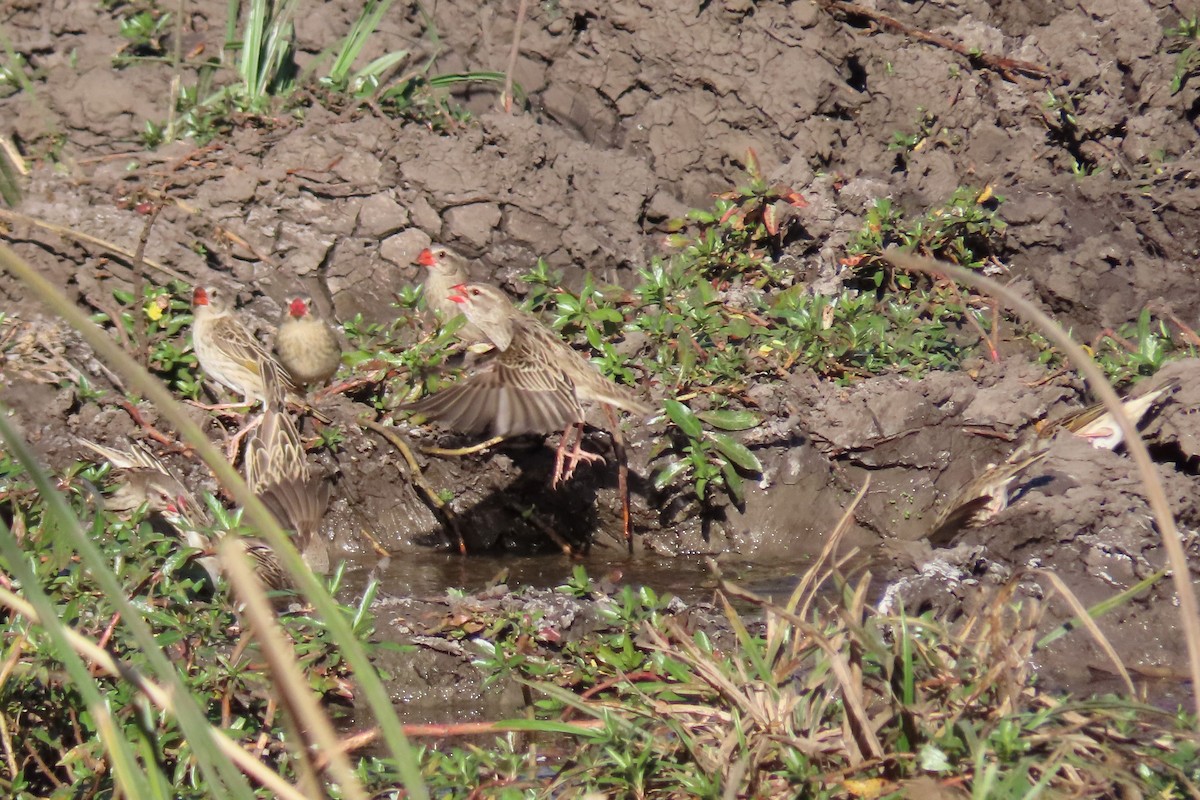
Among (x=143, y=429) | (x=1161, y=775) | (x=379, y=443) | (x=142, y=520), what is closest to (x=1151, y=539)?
(x=1161, y=775)

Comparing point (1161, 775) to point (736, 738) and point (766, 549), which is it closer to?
point (736, 738)

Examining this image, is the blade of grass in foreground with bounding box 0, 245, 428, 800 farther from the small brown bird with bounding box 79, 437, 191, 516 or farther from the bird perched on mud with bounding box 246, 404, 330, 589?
the bird perched on mud with bounding box 246, 404, 330, 589

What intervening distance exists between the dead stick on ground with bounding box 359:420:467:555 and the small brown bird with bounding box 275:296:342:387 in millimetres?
362

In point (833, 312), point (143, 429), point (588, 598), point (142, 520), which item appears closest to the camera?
point (142, 520)

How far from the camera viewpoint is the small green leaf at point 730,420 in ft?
21.3

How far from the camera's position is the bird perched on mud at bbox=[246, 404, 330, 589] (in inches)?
231

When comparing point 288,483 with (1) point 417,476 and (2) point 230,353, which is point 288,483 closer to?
(1) point 417,476

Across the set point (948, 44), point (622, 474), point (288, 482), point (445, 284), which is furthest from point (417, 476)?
point (948, 44)

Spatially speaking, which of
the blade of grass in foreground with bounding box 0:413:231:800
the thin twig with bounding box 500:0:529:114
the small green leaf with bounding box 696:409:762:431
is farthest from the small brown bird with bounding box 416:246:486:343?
the blade of grass in foreground with bounding box 0:413:231:800

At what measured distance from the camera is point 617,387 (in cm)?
664

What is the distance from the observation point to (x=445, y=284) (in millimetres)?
7113

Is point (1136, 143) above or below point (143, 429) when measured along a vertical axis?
above

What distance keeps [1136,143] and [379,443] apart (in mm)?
5197

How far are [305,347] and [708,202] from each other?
2.96 metres
